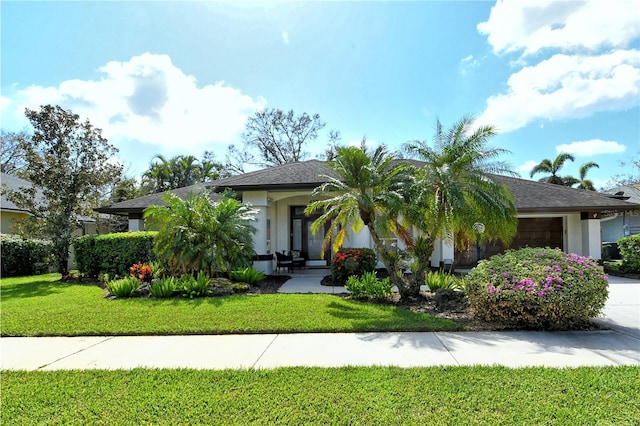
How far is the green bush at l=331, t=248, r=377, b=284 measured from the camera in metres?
11.0

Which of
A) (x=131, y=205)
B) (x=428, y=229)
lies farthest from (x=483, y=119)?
(x=131, y=205)

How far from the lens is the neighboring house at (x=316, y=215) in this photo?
12852 millimetres

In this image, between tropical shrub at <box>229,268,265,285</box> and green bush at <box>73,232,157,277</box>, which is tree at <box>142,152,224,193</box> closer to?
green bush at <box>73,232,157,277</box>

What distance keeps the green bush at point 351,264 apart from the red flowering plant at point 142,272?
20.1ft

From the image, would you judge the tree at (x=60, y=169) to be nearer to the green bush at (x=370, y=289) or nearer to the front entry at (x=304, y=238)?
the front entry at (x=304, y=238)

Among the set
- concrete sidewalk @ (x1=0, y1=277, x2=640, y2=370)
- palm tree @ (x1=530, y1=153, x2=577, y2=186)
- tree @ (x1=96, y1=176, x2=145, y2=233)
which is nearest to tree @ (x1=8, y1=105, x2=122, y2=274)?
tree @ (x1=96, y1=176, x2=145, y2=233)

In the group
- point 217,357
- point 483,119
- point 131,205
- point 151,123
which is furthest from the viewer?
point 151,123

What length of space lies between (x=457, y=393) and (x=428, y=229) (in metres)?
5.13

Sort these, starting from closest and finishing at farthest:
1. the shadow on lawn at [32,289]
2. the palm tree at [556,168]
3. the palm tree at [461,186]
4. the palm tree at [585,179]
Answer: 1. the palm tree at [461,186]
2. the shadow on lawn at [32,289]
3. the palm tree at [585,179]
4. the palm tree at [556,168]

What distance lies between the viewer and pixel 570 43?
37.3 ft

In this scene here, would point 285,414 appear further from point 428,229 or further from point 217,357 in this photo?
point 428,229

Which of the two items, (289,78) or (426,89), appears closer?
(426,89)

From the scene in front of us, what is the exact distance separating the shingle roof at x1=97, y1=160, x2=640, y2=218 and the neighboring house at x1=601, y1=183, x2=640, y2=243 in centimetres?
1026

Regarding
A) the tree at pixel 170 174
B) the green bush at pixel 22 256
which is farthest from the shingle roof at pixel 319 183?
the tree at pixel 170 174
